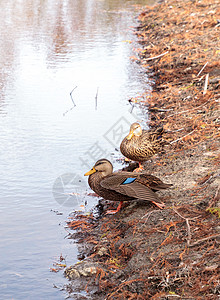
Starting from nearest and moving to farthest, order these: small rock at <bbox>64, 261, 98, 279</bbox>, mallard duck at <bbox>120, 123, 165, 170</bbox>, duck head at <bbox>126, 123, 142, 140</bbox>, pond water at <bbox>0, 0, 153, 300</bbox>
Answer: small rock at <bbox>64, 261, 98, 279</bbox> → pond water at <bbox>0, 0, 153, 300</bbox> → mallard duck at <bbox>120, 123, 165, 170</bbox> → duck head at <bbox>126, 123, 142, 140</bbox>

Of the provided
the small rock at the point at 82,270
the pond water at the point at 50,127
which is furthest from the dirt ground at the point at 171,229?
the pond water at the point at 50,127

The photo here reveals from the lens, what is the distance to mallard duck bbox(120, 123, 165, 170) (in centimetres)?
642

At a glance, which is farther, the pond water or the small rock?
the pond water

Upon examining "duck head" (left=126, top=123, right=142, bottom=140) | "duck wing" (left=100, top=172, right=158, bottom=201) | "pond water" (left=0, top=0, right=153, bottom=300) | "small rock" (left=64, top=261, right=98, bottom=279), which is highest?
"duck wing" (left=100, top=172, right=158, bottom=201)

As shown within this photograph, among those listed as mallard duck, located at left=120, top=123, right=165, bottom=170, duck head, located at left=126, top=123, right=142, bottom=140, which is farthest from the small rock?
duck head, located at left=126, top=123, right=142, bottom=140

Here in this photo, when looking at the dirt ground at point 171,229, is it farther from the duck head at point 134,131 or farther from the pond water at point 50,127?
the duck head at point 134,131

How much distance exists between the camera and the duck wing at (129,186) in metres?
4.93

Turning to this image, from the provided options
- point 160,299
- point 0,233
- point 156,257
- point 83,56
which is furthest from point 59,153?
point 83,56

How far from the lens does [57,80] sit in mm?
11008

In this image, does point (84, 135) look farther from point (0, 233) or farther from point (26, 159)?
point (0, 233)

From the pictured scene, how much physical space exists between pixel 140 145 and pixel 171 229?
2.18m

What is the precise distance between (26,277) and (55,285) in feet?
1.12

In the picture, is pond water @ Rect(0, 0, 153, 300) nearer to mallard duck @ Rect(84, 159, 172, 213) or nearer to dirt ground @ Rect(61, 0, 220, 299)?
dirt ground @ Rect(61, 0, 220, 299)

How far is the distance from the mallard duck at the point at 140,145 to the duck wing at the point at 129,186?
1.21 m
